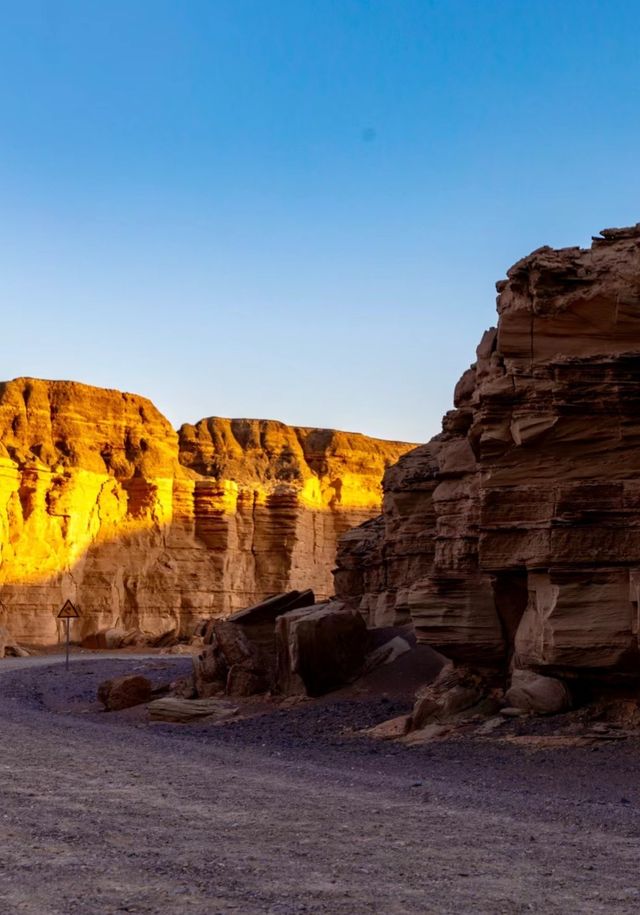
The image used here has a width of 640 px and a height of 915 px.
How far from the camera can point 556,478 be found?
1432 centimetres

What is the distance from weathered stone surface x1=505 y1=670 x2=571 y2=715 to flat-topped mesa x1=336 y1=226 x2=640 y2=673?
350 mm

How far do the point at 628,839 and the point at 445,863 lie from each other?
6.26 ft

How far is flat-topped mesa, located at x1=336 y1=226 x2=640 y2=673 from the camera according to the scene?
13633 mm

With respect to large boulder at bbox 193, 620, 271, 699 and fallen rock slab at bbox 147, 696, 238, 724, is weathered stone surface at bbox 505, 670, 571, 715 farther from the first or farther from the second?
large boulder at bbox 193, 620, 271, 699

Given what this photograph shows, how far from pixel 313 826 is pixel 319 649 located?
11.3 metres

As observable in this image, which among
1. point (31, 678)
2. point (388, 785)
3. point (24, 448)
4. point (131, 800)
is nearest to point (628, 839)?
point (388, 785)

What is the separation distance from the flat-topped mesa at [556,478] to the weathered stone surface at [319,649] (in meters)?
3.10

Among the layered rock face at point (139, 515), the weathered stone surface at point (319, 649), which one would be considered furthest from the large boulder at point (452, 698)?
the layered rock face at point (139, 515)

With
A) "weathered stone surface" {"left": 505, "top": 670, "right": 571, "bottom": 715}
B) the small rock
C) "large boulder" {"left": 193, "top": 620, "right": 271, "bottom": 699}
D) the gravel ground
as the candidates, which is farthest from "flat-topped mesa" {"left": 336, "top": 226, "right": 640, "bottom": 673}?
"large boulder" {"left": 193, "top": 620, "right": 271, "bottom": 699}

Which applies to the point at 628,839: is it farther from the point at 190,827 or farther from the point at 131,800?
the point at 131,800

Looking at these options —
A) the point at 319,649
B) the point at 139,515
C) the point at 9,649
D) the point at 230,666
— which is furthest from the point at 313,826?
the point at 139,515

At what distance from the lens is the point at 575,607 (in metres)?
13.7

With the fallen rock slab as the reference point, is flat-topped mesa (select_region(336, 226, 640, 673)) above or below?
above

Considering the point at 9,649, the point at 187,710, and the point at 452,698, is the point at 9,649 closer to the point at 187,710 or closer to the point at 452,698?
the point at 187,710
